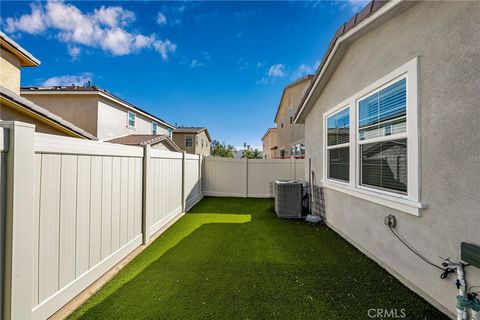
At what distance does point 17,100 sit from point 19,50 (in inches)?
118

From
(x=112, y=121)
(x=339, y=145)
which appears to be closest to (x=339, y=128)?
(x=339, y=145)

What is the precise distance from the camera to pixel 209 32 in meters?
8.82

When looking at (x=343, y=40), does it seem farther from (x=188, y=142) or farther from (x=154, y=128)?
(x=188, y=142)

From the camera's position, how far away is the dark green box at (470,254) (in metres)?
1.81

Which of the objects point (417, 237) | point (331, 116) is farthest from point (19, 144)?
point (331, 116)

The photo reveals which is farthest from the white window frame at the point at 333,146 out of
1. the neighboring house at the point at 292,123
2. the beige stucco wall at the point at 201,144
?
the beige stucco wall at the point at 201,144

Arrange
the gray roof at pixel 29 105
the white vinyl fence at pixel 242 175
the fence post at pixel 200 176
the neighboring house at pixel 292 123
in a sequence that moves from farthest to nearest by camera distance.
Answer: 1. the neighboring house at pixel 292 123
2. the white vinyl fence at pixel 242 175
3. the fence post at pixel 200 176
4. the gray roof at pixel 29 105

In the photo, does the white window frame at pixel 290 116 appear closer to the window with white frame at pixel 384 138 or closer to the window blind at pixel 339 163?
the window blind at pixel 339 163

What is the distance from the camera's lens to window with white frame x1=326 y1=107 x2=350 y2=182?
4.37m

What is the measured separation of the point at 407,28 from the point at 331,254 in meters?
3.64

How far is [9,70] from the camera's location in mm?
7102

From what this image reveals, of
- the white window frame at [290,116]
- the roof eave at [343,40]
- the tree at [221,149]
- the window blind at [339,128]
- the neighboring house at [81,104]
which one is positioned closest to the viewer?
the roof eave at [343,40]

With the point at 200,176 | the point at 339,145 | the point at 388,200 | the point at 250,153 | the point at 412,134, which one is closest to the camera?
the point at 412,134

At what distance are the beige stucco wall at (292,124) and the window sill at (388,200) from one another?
28.4 feet
